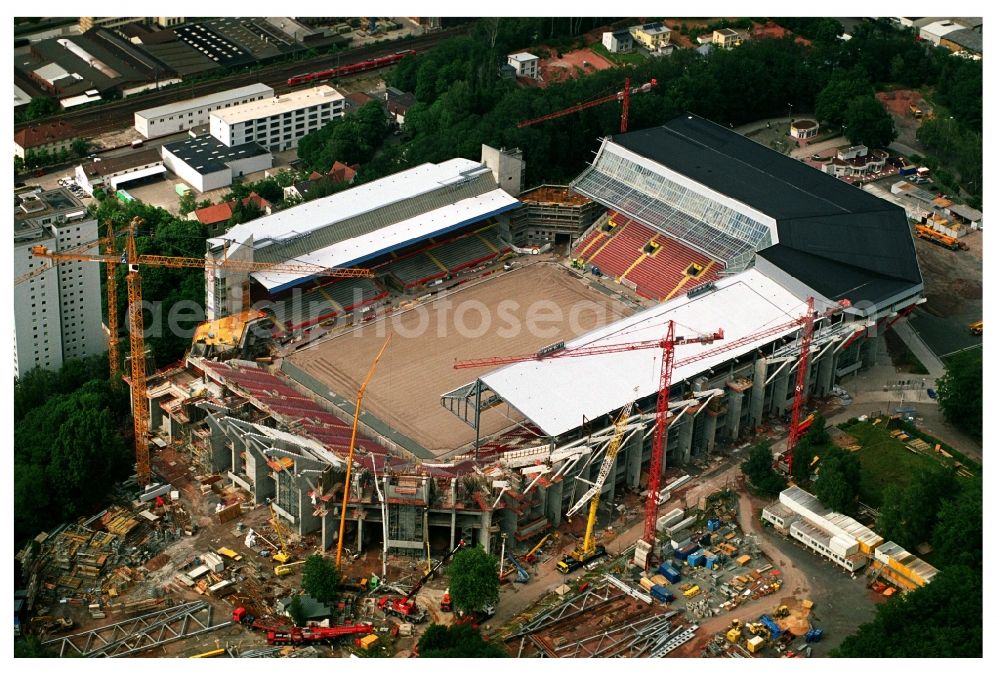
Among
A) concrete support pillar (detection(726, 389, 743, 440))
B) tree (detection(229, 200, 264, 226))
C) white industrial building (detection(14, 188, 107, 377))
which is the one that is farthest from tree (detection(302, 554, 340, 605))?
tree (detection(229, 200, 264, 226))

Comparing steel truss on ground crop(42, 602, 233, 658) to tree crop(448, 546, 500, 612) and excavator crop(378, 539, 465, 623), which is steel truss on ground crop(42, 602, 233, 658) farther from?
tree crop(448, 546, 500, 612)

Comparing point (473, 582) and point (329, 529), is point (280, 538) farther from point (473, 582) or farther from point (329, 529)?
point (473, 582)

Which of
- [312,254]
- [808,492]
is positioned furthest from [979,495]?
[312,254]

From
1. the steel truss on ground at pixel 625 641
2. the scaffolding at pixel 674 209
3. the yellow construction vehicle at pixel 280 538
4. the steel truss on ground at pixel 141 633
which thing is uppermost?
the scaffolding at pixel 674 209

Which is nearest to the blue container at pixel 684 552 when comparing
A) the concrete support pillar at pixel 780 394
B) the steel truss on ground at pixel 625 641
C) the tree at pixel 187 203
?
the steel truss on ground at pixel 625 641

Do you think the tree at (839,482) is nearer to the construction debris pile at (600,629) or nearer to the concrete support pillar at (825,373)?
the concrete support pillar at (825,373)

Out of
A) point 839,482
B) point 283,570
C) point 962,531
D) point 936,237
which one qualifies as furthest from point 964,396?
point 283,570
